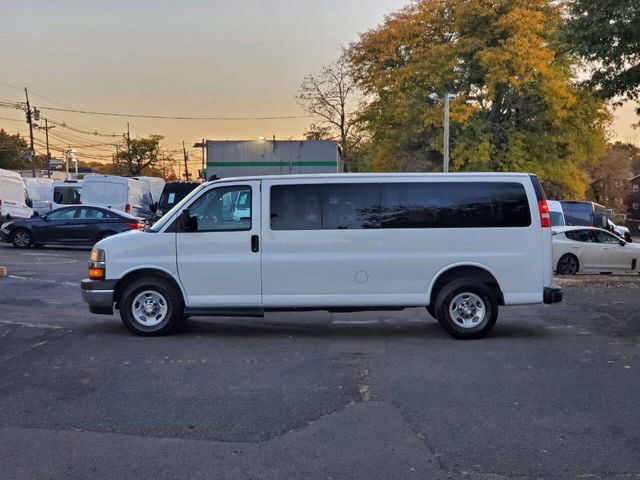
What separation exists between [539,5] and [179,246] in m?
29.3

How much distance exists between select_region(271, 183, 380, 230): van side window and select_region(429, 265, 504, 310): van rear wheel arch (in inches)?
41.8

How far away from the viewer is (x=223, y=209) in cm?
823

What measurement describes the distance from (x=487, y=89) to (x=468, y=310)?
26232mm

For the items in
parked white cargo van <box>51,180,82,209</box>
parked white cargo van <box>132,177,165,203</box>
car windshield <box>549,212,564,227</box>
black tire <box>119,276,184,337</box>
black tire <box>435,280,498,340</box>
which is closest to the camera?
black tire <box>435,280,498,340</box>

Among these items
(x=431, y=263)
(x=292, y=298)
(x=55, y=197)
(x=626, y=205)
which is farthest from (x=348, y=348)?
(x=626, y=205)

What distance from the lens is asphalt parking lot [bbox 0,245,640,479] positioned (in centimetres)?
427

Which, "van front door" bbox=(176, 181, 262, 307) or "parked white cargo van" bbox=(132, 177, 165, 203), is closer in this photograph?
"van front door" bbox=(176, 181, 262, 307)

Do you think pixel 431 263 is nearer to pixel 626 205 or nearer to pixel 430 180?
pixel 430 180

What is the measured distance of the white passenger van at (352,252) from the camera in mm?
8070

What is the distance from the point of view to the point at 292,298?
811cm

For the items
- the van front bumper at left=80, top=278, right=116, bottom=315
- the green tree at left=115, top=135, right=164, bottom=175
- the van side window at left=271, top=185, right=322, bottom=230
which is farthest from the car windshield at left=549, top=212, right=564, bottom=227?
the green tree at left=115, top=135, right=164, bottom=175

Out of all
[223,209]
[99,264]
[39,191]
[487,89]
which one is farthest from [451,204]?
[39,191]

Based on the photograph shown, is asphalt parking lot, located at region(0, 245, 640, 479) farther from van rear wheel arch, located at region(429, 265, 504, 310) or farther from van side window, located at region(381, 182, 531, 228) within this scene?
van side window, located at region(381, 182, 531, 228)

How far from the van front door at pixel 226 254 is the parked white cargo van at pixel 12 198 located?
17.2 m
